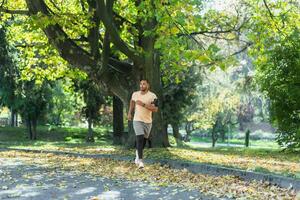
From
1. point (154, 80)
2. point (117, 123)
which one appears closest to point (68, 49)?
point (154, 80)

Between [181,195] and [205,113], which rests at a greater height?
[205,113]

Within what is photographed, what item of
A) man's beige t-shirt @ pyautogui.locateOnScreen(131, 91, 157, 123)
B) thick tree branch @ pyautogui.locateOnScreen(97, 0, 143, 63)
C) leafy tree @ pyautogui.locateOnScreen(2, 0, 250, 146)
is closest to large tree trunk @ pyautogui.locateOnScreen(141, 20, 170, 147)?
leafy tree @ pyautogui.locateOnScreen(2, 0, 250, 146)

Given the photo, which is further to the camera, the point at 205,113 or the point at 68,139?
the point at 205,113

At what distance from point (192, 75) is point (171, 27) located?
24264 mm

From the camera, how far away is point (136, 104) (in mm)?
11805

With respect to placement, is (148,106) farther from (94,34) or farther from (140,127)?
(94,34)

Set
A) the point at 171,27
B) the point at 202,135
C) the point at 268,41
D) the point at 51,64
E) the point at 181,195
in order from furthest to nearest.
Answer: the point at 202,135 → the point at 51,64 → the point at 268,41 → the point at 171,27 → the point at 181,195

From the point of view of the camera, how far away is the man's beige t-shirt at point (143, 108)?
11.7 m

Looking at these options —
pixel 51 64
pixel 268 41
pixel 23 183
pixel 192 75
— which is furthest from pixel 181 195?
pixel 192 75

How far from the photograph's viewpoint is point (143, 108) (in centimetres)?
1184

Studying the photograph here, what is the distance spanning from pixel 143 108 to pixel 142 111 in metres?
0.08

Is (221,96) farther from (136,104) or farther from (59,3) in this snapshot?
(136,104)

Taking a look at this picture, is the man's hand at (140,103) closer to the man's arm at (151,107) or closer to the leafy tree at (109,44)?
the man's arm at (151,107)

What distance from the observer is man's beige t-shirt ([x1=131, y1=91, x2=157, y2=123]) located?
11.7 m
